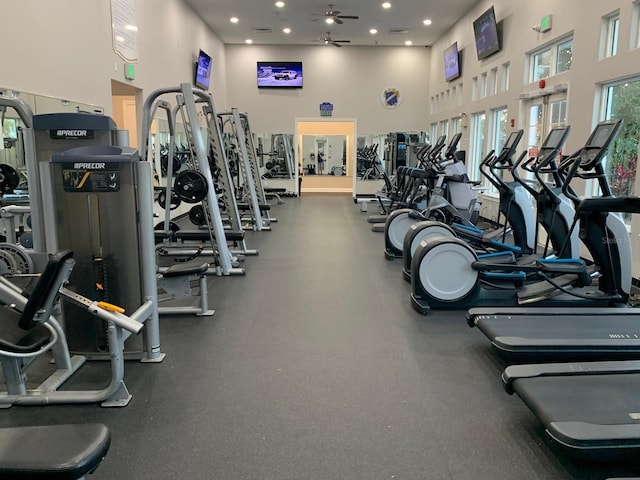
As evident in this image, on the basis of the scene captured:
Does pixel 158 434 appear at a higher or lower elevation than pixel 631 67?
lower

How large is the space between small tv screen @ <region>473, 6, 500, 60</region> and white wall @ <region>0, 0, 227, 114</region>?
624cm

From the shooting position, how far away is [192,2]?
11.0 m

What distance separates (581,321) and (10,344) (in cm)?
A: 340

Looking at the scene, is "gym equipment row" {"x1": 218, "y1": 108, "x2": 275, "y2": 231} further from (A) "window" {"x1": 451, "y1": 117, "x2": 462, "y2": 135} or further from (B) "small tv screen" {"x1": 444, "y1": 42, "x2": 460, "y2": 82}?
(B) "small tv screen" {"x1": 444, "y1": 42, "x2": 460, "y2": 82}

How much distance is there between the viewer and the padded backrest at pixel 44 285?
2021mm

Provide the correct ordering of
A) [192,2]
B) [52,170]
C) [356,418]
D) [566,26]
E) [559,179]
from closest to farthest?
[356,418], [52,170], [559,179], [566,26], [192,2]

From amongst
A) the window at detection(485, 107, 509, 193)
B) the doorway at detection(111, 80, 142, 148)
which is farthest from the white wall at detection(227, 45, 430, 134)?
the doorway at detection(111, 80, 142, 148)

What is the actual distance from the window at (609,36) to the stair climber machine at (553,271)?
2552 millimetres

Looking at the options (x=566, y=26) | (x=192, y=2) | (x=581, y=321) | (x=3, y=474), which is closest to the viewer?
(x=3, y=474)

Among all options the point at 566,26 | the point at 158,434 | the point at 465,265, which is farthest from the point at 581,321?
the point at 566,26

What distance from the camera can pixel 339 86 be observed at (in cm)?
1562

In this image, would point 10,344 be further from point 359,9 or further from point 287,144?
point 287,144

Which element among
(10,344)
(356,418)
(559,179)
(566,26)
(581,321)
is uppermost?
(566,26)

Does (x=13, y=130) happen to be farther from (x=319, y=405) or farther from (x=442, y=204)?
(x=442, y=204)
